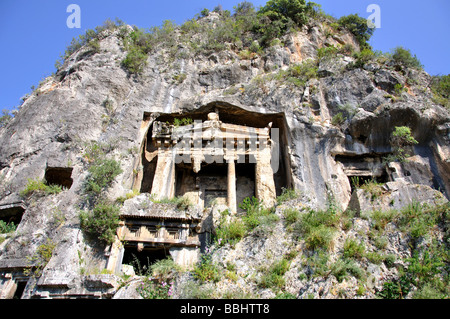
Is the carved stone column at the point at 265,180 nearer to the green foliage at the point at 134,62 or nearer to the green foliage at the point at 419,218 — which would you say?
the green foliage at the point at 419,218

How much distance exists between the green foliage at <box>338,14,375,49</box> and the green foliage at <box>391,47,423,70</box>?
30.7 feet

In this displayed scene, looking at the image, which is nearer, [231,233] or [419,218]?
[419,218]

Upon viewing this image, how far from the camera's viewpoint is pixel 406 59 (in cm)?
1977

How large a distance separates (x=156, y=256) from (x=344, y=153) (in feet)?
37.1

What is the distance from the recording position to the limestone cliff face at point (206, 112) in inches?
557

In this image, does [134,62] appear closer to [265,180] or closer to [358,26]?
[265,180]

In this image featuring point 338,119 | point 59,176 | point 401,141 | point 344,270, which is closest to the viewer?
point 344,270

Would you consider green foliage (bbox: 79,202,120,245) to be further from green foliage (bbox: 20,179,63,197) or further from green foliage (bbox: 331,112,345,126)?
green foliage (bbox: 331,112,345,126)

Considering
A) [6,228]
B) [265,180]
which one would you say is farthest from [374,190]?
[6,228]

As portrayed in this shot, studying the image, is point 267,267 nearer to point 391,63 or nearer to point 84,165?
point 84,165

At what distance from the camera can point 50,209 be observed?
43.1 ft

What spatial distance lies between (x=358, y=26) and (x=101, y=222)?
28112 millimetres

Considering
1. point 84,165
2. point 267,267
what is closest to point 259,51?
point 84,165

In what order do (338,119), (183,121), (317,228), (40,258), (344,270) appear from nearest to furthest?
(344,270)
(317,228)
(40,258)
(338,119)
(183,121)
